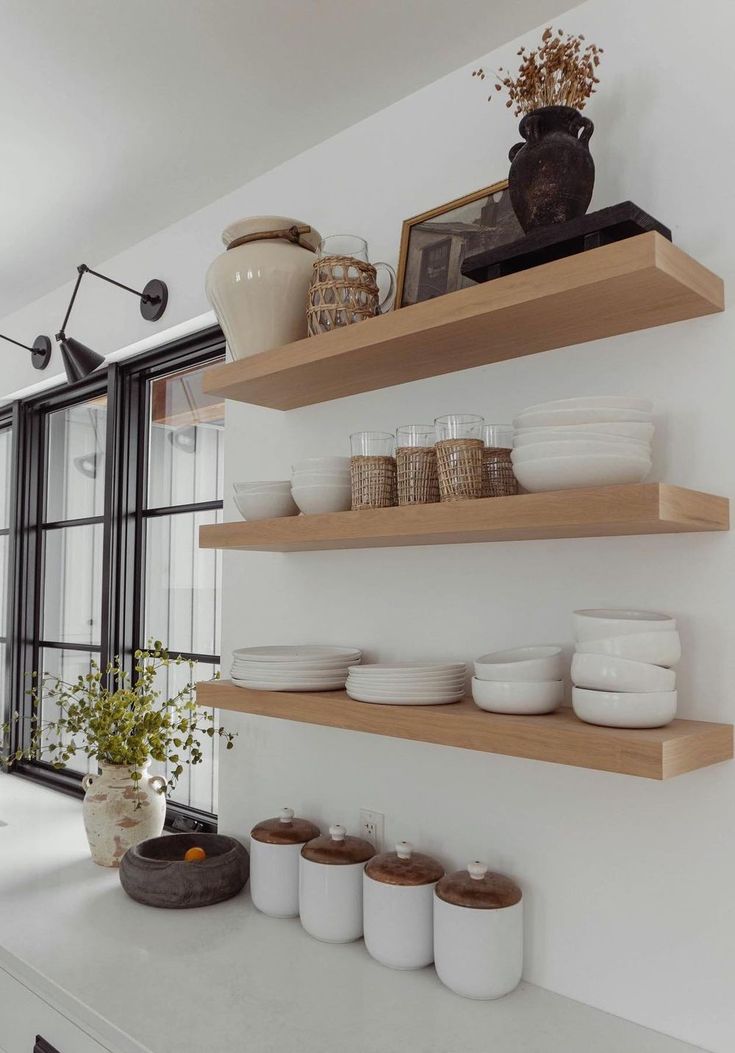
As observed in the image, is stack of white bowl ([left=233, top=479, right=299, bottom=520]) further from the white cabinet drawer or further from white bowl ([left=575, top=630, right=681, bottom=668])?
the white cabinet drawer

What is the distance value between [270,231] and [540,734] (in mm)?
1169

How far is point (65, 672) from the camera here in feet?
10.6

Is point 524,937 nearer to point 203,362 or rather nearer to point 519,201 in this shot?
point 519,201

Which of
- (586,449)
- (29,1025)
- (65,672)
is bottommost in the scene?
(29,1025)

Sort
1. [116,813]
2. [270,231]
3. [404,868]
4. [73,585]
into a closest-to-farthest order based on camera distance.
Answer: [404,868], [270,231], [116,813], [73,585]

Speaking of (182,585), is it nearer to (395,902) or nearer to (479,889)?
(395,902)

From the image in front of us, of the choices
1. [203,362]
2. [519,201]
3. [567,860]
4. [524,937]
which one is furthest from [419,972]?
[203,362]

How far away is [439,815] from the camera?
5.51 feet

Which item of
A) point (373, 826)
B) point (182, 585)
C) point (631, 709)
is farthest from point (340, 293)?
point (182, 585)

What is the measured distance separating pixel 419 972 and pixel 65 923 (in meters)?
0.76

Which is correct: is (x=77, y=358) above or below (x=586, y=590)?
above

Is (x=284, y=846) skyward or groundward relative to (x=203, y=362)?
groundward

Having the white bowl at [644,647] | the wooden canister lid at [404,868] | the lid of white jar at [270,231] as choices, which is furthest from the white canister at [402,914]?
the lid of white jar at [270,231]

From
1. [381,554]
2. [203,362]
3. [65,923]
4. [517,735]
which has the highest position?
[203,362]
